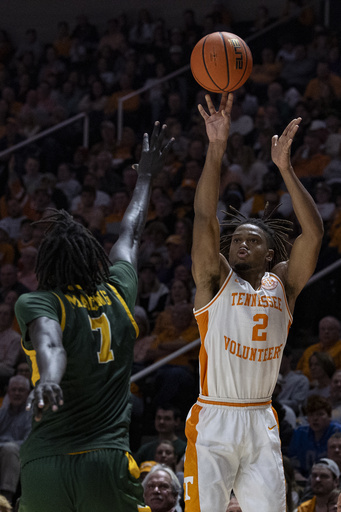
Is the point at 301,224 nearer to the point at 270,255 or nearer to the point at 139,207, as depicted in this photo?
the point at 270,255

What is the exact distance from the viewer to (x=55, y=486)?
331 cm

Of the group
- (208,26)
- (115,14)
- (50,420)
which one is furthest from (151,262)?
(115,14)

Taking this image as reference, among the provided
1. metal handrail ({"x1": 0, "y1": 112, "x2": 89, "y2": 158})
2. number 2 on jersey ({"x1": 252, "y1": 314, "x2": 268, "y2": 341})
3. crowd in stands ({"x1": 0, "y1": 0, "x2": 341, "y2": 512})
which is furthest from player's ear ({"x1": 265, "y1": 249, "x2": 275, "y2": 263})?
metal handrail ({"x1": 0, "y1": 112, "x2": 89, "y2": 158})

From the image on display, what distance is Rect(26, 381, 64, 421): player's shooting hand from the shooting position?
296 centimetres

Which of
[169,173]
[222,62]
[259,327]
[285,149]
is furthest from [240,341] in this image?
[169,173]

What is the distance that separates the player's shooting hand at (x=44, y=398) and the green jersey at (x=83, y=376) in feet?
1.13

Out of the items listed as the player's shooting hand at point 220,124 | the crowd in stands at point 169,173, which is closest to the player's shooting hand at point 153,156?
the player's shooting hand at point 220,124

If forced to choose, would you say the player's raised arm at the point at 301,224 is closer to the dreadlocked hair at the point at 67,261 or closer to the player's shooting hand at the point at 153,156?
the player's shooting hand at the point at 153,156

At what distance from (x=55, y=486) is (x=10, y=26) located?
1447 cm

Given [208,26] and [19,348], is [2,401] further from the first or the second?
[208,26]

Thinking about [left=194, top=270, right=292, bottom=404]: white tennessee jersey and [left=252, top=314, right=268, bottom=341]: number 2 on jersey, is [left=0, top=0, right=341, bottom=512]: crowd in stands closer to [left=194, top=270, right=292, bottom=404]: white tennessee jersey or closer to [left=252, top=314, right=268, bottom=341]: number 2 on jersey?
[left=194, top=270, right=292, bottom=404]: white tennessee jersey

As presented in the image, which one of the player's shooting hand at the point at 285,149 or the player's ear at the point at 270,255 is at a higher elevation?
the player's shooting hand at the point at 285,149

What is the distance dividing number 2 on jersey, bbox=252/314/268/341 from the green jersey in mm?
1065

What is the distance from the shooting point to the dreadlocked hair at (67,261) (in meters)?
3.55
